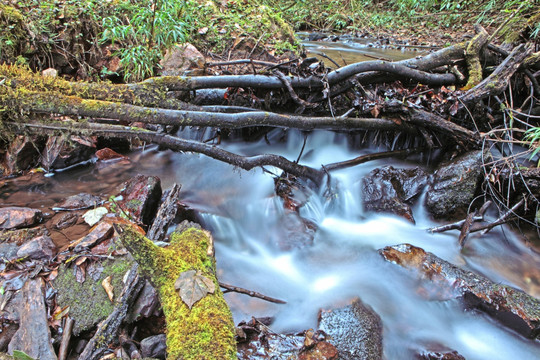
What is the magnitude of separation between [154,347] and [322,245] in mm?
2474

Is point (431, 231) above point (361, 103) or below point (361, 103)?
below

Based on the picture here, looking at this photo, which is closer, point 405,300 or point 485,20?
point 405,300

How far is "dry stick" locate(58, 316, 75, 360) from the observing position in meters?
2.08

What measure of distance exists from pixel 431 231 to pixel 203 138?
3731 millimetres

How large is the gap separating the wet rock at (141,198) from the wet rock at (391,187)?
290cm

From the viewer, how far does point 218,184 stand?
493 centimetres

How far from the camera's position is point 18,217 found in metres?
3.36

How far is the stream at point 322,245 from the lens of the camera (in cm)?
296

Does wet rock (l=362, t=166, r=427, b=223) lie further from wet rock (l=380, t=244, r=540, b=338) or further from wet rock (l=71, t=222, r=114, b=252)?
wet rock (l=71, t=222, r=114, b=252)

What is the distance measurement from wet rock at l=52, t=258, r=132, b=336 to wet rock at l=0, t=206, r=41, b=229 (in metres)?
1.12

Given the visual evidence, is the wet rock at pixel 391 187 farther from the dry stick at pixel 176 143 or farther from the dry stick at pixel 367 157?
the dry stick at pixel 176 143

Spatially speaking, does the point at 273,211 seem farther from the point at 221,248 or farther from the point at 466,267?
the point at 466,267

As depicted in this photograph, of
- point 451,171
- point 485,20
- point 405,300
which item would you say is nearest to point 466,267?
point 405,300

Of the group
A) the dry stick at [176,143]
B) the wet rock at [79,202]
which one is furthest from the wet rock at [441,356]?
the wet rock at [79,202]
